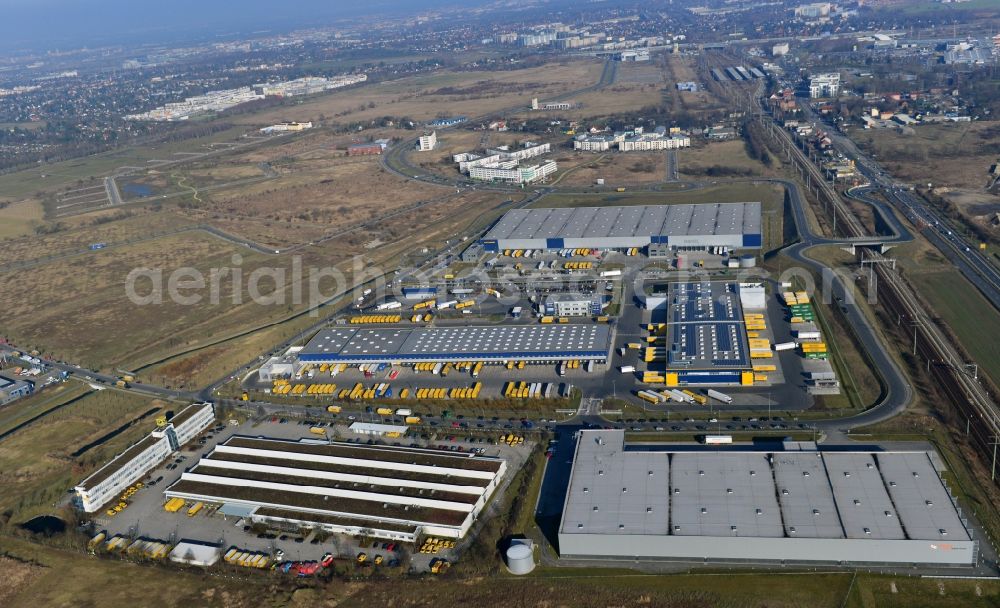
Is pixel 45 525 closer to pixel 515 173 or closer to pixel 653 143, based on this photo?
pixel 515 173

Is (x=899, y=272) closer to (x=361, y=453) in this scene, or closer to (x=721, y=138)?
(x=361, y=453)

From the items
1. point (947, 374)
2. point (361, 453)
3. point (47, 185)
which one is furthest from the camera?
point (47, 185)

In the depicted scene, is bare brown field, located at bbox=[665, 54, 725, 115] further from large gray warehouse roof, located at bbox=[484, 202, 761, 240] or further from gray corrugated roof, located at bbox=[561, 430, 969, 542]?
gray corrugated roof, located at bbox=[561, 430, 969, 542]

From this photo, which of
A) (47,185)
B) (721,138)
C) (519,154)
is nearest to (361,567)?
(519,154)

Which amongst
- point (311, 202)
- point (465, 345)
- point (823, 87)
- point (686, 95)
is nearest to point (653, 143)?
point (686, 95)

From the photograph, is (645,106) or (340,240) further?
(645,106)

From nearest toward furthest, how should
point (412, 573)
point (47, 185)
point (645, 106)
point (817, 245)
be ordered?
point (412, 573), point (817, 245), point (47, 185), point (645, 106)

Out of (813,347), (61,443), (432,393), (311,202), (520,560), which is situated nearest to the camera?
(520,560)
